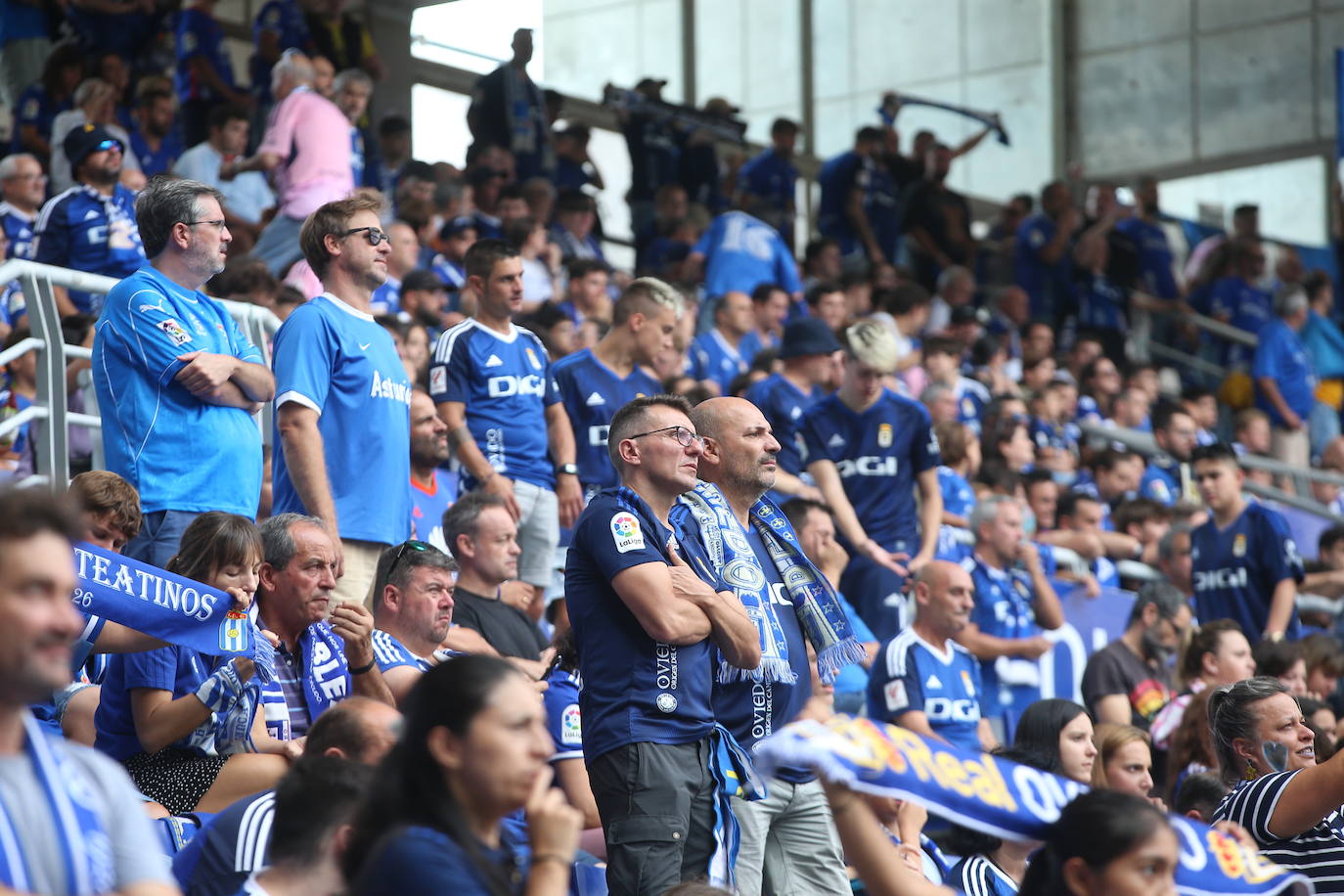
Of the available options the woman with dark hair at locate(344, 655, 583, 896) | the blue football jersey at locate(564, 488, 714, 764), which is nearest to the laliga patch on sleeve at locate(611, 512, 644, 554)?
the blue football jersey at locate(564, 488, 714, 764)

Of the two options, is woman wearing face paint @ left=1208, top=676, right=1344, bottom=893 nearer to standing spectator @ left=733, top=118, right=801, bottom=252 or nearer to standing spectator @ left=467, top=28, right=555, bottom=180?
standing spectator @ left=467, top=28, right=555, bottom=180

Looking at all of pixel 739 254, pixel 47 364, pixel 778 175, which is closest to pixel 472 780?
pixel 47 364

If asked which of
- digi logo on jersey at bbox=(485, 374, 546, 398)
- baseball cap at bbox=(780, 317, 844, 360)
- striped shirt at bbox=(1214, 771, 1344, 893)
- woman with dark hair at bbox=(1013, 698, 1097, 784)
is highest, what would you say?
baseball cap at bbox=(780, 317, 844, 360)

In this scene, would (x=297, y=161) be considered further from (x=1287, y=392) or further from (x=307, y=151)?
(x=1287, y=392)

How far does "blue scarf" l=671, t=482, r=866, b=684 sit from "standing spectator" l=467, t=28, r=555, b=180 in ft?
29.5

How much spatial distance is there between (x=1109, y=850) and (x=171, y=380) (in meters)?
3.65

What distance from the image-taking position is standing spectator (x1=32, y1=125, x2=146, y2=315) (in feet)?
27.3

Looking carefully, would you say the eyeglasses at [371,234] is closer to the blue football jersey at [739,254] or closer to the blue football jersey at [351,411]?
the blue football jersey at [351,411]

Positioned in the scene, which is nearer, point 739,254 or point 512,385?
point 512,385

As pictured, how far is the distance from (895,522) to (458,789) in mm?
6587

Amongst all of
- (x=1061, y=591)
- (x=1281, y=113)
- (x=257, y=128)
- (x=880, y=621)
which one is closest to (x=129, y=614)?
(x=880, y=621)

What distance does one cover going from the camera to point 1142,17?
2220 centimetres

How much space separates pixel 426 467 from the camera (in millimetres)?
7984

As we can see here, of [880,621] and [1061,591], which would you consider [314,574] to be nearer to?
[880,621]
